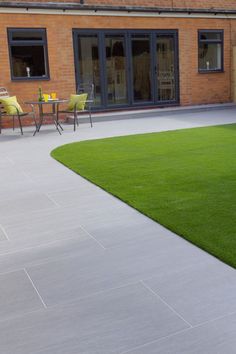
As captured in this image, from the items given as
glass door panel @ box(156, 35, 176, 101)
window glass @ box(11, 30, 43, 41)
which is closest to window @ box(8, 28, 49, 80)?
window glass @ box(11, 30, 43, 41)

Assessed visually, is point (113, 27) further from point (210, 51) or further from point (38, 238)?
point (38, 238)

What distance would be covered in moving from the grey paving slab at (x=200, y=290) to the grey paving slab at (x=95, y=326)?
0.25 feet

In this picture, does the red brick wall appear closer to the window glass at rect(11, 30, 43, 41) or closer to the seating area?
the window glass at rect(11, 30, 43, 41)

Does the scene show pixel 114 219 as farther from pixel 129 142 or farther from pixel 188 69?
pixel 188 69

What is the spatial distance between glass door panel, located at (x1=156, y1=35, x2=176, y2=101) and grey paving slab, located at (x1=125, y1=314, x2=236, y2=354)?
1012 cm

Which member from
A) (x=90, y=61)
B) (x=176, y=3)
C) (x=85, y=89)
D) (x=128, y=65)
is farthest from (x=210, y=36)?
(x=85, y=89)

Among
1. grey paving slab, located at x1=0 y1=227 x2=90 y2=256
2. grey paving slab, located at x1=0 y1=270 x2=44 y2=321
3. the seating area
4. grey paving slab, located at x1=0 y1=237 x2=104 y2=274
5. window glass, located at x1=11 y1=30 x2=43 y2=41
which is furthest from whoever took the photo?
window glass, located at x1=11 y1=30 x2=43 y2=41

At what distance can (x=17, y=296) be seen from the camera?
7.78 feet

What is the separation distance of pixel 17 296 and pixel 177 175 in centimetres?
269

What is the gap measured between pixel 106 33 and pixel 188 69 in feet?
8.28

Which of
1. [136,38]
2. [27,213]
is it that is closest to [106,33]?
[136,38]

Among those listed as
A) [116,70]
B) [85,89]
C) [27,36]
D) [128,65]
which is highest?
[27,36]

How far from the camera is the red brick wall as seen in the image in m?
9.70

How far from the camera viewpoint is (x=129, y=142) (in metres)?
7.10
